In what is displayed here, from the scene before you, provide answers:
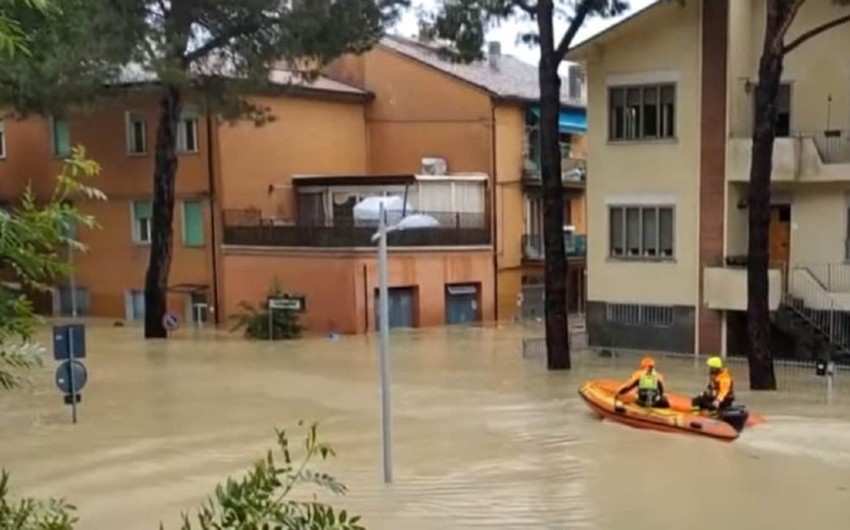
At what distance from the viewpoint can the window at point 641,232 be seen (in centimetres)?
2912

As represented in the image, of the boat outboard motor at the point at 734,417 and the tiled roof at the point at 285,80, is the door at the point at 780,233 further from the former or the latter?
the tiled roof at the point at 285,80

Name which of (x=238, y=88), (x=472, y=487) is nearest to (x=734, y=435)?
(x=472, y=487)

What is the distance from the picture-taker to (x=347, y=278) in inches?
1412

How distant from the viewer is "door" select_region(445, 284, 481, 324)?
39.0 meters

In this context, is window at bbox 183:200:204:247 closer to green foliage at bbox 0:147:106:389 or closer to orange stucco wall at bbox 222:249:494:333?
orange stucco wall at bbox 222:249:494:333

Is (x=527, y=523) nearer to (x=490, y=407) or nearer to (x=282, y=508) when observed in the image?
(x=490, y=407)

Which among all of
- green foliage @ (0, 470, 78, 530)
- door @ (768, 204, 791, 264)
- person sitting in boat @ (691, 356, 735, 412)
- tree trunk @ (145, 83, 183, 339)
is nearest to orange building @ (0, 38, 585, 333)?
tree trunk @ (145, 83, 183, 339)

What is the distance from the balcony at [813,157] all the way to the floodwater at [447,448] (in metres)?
4.77

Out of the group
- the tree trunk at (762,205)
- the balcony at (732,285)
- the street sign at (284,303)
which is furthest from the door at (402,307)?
the tree trunk at (762,205)

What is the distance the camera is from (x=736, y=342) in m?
28.4

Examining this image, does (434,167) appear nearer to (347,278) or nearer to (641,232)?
(347,278)

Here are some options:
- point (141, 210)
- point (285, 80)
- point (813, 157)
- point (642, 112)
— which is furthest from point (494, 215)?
point (813, 157)

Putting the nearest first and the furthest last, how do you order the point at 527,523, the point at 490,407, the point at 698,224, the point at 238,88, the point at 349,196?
1. the point at 527,523
2. the point at 490,407
3. the point at 698,224
4. the point at 238,88
5. the point at 349,196

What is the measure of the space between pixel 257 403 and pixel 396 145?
22.5 meters
